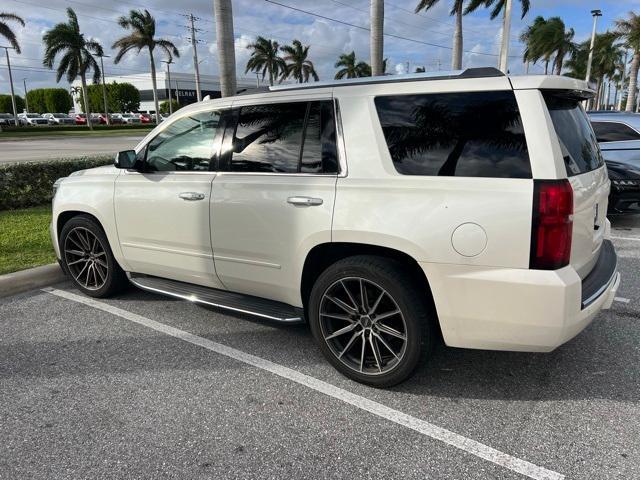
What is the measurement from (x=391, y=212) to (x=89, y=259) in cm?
320

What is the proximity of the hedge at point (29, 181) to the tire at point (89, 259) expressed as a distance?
4670 mm

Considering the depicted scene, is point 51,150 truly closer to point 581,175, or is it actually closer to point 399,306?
point 399,306

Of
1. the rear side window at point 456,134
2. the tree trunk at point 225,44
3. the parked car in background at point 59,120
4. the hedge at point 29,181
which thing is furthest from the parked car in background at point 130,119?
the rear side window at point 456,134

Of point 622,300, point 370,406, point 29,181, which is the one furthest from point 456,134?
point 29,181

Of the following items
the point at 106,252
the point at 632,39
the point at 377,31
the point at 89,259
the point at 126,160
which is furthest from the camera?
the point at 632,39

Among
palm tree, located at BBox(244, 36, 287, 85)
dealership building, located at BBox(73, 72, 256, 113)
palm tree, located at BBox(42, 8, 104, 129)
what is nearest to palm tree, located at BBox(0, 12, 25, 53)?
palm tree, located at BBox(42, 8, 104, 129)

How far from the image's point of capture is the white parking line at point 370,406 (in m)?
2.48

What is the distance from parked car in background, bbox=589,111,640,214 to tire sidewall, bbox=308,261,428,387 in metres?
6.27

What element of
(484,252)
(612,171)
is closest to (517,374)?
(484,252)

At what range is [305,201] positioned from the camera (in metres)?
3.23

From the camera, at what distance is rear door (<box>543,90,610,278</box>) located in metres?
2.76

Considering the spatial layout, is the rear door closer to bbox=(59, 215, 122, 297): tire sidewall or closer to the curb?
bbox=(59, 215, 122, 297): tire sidewall

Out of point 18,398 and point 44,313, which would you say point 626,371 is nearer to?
point 18,398

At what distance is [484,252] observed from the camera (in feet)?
8.75
